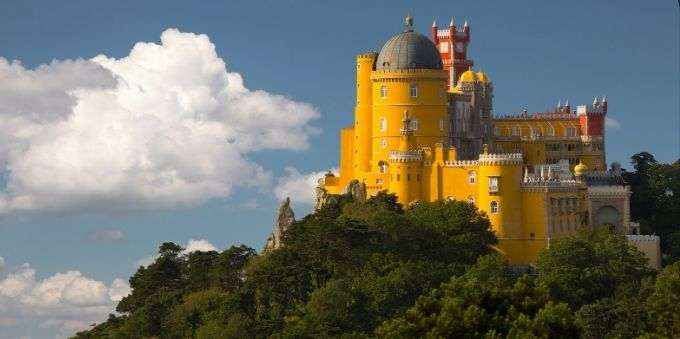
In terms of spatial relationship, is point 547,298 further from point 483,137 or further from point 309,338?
point 483,137

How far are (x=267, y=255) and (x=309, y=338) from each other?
14.3 metres

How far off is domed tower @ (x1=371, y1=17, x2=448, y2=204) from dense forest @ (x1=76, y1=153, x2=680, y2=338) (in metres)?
5.25

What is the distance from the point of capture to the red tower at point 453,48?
14912 cm

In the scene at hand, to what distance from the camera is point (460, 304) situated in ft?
309

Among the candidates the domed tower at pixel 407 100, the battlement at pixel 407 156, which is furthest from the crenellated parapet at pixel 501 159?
the domed tower at pixel 407 100

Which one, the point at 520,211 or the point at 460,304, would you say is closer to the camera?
the point at 460,304

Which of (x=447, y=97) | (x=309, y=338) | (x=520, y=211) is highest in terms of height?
(x=447, y=97)

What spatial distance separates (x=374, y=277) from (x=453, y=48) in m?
32.0

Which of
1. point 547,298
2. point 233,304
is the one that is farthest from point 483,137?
point 547,298

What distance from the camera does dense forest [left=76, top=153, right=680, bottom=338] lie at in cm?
11844

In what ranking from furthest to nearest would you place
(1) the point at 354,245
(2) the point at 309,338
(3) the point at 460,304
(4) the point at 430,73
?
(4) the point at 430,73
(1) the point at 354,245
(2) the point at 309,338
(3) the point at 460,304

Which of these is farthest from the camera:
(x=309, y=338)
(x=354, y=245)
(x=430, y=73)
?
(x=430, y=73)

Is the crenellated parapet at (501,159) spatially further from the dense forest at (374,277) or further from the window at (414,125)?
the window at (414,125)

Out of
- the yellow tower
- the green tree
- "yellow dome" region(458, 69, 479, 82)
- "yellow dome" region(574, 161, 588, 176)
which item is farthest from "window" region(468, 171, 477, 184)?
"yellow dome" region(458, 69, 479, 82)
